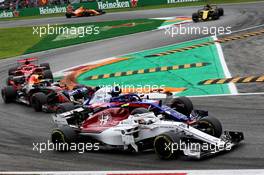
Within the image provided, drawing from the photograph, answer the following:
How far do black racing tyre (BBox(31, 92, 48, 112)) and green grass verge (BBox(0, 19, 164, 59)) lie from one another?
56.1 ft

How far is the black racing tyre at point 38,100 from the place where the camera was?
21281mm

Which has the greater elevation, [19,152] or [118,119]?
[118,119]

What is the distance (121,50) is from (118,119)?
18414 mm

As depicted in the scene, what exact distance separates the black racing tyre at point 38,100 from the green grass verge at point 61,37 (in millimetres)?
17114

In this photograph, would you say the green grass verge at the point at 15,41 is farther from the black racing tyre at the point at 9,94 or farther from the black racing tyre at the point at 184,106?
the black racing tyre at the point at 184,106

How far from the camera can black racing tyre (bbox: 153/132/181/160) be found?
1337 centimetres

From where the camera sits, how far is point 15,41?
4381 centimetres

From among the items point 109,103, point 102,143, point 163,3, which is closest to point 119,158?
point 102,143

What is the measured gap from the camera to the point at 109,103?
1614 cm

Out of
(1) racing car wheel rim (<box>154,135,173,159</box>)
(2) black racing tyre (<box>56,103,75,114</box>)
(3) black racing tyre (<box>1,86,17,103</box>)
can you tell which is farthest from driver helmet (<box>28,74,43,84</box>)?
(1) racing car wheel rim (<box>154,135,173,159</box>)

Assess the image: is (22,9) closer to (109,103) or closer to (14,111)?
(14,111)

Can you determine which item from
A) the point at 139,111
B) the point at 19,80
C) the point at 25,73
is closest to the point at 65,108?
the point at 139,111

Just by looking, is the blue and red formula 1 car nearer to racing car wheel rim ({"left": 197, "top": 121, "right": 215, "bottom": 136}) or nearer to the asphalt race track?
→ racing car wheel rim ({"left": 197, "top": 121, "right": 215, "bottom": 136})

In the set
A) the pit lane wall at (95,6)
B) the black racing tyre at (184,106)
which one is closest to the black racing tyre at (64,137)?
the black racing tyre at (184,106)
